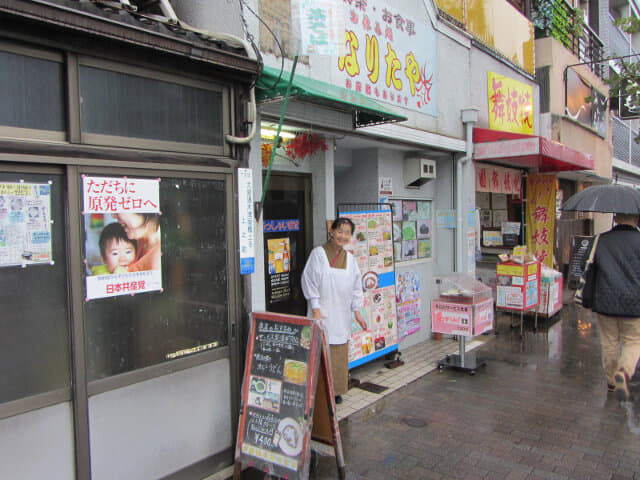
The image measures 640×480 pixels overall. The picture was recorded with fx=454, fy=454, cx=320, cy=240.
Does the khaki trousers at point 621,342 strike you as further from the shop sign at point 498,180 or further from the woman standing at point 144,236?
the woman standing at point 144,236

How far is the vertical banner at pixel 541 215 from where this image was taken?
11.5 m

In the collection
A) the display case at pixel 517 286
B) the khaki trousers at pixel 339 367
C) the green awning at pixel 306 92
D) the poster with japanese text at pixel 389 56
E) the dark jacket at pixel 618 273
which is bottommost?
the khaki trousers at pixel 339 367

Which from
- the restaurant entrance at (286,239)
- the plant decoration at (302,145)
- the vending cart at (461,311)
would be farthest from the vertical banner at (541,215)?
the plant decoration at (302,145)

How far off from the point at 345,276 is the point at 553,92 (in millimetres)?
9898

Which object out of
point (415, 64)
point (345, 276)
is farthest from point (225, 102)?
point (415, 64)

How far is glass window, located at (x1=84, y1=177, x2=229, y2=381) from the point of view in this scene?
333 centimetres

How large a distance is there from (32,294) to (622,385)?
19.9 ft

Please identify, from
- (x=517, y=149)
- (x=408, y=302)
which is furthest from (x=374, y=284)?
(x=517, y=149)

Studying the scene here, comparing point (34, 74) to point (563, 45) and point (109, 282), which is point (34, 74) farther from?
point (563, 45)

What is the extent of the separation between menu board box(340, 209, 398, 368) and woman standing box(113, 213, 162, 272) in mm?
2921

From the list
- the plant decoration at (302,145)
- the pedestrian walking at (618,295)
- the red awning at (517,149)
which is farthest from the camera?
the red awning at (517,149)

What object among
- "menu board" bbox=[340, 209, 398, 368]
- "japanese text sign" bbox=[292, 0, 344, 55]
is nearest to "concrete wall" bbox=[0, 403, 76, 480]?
"japanese text sign" bbox=[292, 0, 344, 55]

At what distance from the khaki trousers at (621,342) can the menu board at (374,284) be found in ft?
8.79

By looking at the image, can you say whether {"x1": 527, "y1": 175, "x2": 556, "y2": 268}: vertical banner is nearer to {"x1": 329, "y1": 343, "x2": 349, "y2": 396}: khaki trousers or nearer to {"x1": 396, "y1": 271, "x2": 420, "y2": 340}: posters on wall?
{"x1": 396, "y1": 271, "x2": 420, "y2": 340}: posters on wall
